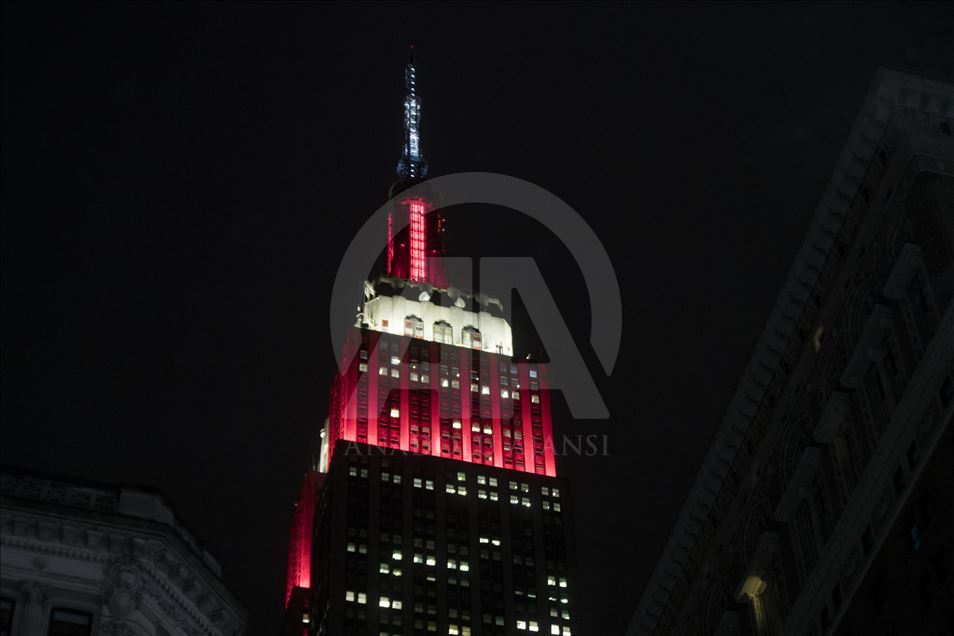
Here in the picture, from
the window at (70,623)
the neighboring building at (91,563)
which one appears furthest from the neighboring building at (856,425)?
the window at (70,623)

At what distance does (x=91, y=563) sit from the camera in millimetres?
55938

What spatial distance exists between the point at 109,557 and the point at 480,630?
454 feet

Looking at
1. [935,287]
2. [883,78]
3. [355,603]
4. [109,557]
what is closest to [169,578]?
[109,557]

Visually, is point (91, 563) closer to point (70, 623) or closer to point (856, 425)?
point (70, 623)

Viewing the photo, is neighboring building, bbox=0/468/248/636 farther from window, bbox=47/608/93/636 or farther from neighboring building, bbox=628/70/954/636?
neighboring building, bbox=628/70/954/636

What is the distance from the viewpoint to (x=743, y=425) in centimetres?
8525

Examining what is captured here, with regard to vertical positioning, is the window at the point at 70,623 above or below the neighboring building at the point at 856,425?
below

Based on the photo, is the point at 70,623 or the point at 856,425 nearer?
the point at 70,623

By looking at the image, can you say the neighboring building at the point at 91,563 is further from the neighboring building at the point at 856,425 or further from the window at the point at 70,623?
the neighboring building at the point at 856,425

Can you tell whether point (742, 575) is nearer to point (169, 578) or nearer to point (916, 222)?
point (916, 222)

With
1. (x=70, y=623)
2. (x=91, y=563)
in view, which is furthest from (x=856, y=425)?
(x=70, y=623)

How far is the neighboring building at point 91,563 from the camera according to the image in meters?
54.7

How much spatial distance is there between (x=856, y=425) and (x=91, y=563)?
3491 centimetres

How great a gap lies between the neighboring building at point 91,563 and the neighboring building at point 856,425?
27.9 metres
